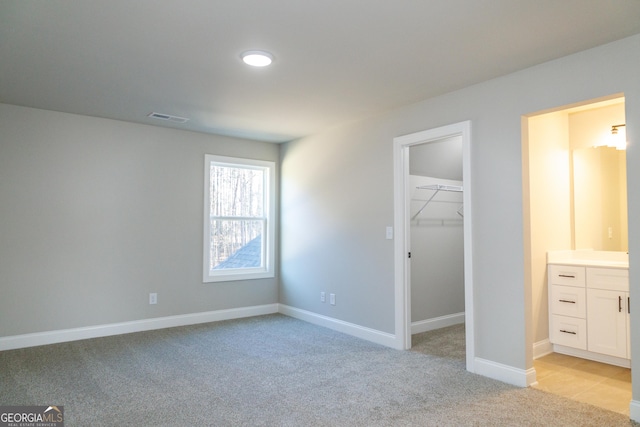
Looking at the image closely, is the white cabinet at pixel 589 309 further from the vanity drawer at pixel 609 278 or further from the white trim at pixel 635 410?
the white trim at pixel 635 410

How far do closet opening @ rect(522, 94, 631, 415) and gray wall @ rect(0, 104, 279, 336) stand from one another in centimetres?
350

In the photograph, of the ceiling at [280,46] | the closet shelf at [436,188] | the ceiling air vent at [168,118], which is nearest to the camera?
the ceiling at [280,46]

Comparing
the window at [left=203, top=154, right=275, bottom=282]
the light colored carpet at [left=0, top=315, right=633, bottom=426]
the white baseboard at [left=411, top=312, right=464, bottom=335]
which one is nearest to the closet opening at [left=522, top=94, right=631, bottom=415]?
the light colored carpet at [left=0, top=315, right=633, bottom=426]

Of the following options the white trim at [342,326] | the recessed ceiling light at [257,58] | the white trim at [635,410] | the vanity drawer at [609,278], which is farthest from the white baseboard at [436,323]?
the recessed ceiling light at [257,58]

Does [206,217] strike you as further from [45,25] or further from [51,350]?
[45,25]

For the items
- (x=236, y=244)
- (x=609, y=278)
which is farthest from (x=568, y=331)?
(x=236, y=244)

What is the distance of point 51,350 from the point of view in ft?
12.6

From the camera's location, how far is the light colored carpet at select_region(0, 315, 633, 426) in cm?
249

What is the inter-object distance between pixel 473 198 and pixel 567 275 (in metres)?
1.29

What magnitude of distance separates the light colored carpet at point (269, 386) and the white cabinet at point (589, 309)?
3.16 feet

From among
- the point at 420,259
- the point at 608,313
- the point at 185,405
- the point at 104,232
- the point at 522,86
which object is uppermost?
the point at 522,86

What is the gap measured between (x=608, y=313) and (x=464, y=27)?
2.69 meters

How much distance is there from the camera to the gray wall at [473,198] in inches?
107

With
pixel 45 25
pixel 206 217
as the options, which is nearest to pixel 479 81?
pixel 45 25
